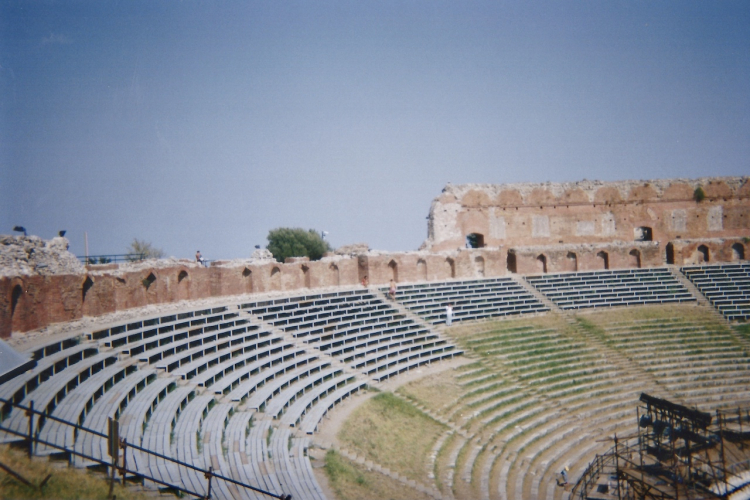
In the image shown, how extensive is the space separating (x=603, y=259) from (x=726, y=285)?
5420 millimetres

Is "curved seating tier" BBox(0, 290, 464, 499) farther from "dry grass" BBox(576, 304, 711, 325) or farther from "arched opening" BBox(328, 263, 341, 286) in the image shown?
"dry grass" BBox(576, 304, 711, 325)

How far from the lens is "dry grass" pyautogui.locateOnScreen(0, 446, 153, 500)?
488 cm

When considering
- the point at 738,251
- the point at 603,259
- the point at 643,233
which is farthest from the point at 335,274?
the point at 738,251

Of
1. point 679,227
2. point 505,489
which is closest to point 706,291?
point 679,227

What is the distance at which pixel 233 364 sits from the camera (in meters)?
11.6

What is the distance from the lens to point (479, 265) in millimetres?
25438

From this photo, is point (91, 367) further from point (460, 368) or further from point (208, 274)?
point (460, 368)

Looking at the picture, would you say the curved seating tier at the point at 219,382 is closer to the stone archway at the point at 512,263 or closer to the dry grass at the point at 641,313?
the dry grass at the point at 641,313

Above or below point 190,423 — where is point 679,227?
above

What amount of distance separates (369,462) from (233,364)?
12.2 ft

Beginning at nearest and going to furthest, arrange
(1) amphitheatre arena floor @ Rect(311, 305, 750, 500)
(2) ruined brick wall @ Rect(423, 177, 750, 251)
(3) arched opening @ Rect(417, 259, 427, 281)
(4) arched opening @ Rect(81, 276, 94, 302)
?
(1) amphitheatre arena floor @ Rect(311, 305, 750, 500), (4) arched opening @ Rect(81, 276, 94, 302), (3) arched opening @ Rect(417, 259, 427, 281), (2) ruined brick wall @ Rect(423, 177, 750, 251)

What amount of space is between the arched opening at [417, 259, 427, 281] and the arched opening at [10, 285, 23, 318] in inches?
625

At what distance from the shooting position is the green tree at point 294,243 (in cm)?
4084

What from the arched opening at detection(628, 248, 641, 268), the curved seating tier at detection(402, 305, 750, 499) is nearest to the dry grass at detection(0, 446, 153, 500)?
the curved seating tier at detection(402, 305, 750, 499)
